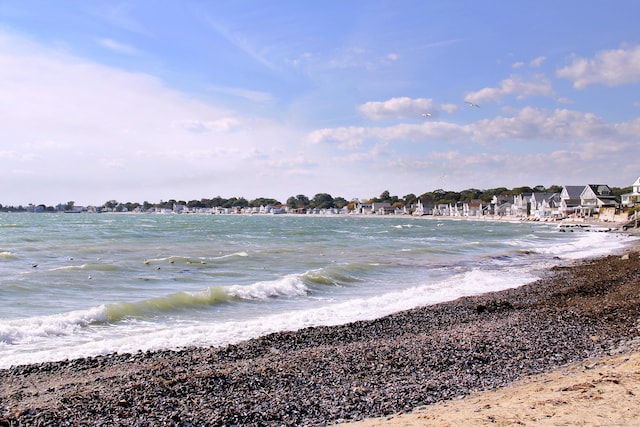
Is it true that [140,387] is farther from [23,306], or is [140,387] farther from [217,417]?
[23,306]

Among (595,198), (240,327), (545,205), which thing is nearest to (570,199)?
(595,198)

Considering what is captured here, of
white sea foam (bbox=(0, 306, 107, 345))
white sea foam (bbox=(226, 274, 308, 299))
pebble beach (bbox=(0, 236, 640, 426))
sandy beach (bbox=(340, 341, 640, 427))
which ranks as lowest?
white sea foam (bbox=(226, 274, 308, 299))

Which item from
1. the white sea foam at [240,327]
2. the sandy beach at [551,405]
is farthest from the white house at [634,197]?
the sandy beach at [551,405]

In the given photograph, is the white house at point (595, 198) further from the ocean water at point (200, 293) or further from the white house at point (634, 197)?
the ocean water at point (200, 293)

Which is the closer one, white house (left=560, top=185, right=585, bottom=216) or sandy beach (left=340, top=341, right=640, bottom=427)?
sandy beach (left=340, top=341, right=640, bottom=427)

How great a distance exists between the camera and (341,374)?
8.18 metres

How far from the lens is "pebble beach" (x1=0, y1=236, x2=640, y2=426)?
6.52 metres

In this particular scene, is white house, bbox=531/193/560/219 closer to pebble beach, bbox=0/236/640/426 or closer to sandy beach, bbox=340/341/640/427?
pebble beach, bbox=0/236/640/426

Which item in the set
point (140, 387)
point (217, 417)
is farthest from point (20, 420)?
point (217, 417)

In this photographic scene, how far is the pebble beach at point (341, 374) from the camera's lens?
6516 mm

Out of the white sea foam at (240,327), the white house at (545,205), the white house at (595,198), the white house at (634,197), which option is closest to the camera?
the white sea foam at (240,327)

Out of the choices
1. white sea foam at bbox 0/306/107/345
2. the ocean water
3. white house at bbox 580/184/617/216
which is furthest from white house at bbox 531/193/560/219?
white sea foam at bbox 0/306/107/345

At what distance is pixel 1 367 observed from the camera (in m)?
9.44

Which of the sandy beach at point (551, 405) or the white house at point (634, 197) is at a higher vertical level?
the white house at point (634, 197)
